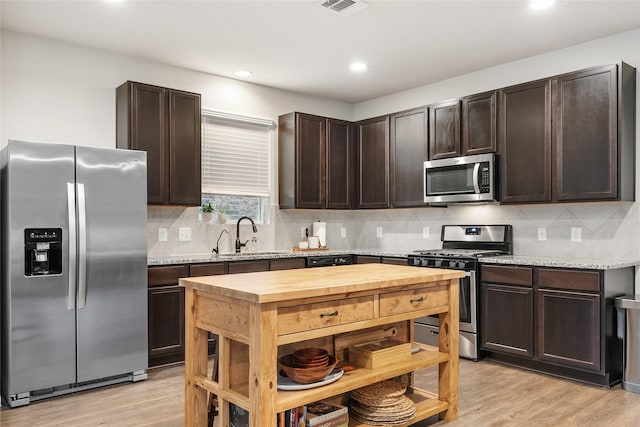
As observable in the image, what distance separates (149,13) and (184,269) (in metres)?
2.06

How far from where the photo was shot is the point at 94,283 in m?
3.59

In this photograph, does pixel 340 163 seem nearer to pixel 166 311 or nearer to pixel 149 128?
pixel 149 128

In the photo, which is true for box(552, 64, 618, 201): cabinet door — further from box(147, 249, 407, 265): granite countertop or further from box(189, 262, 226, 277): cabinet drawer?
box(189, 262, 226, 277): cabinet drawer

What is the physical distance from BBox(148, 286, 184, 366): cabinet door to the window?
1.18m

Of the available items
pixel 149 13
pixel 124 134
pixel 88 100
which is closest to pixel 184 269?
pixel 124 134

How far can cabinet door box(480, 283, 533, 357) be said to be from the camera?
4.03 m

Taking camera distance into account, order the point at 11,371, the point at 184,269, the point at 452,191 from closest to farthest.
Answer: the point at 11,371, the point at 184,269, the point at 452,191

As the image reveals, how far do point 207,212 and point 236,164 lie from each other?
70 cm

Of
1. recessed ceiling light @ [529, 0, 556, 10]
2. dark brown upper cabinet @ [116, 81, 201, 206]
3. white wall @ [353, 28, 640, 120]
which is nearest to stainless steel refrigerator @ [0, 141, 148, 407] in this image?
dark brown upper cabinet @ [116, 81, 201, 206]

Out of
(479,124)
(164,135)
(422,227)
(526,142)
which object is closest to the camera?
(526,142)

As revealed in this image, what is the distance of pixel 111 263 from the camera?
3672 millimetres

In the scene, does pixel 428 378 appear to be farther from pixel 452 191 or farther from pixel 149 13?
pixel 149 13

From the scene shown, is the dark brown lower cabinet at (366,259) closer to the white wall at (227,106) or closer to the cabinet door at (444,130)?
the white wall at (227,106)

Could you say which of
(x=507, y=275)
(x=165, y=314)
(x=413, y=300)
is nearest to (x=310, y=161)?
(x=165, y=314)
